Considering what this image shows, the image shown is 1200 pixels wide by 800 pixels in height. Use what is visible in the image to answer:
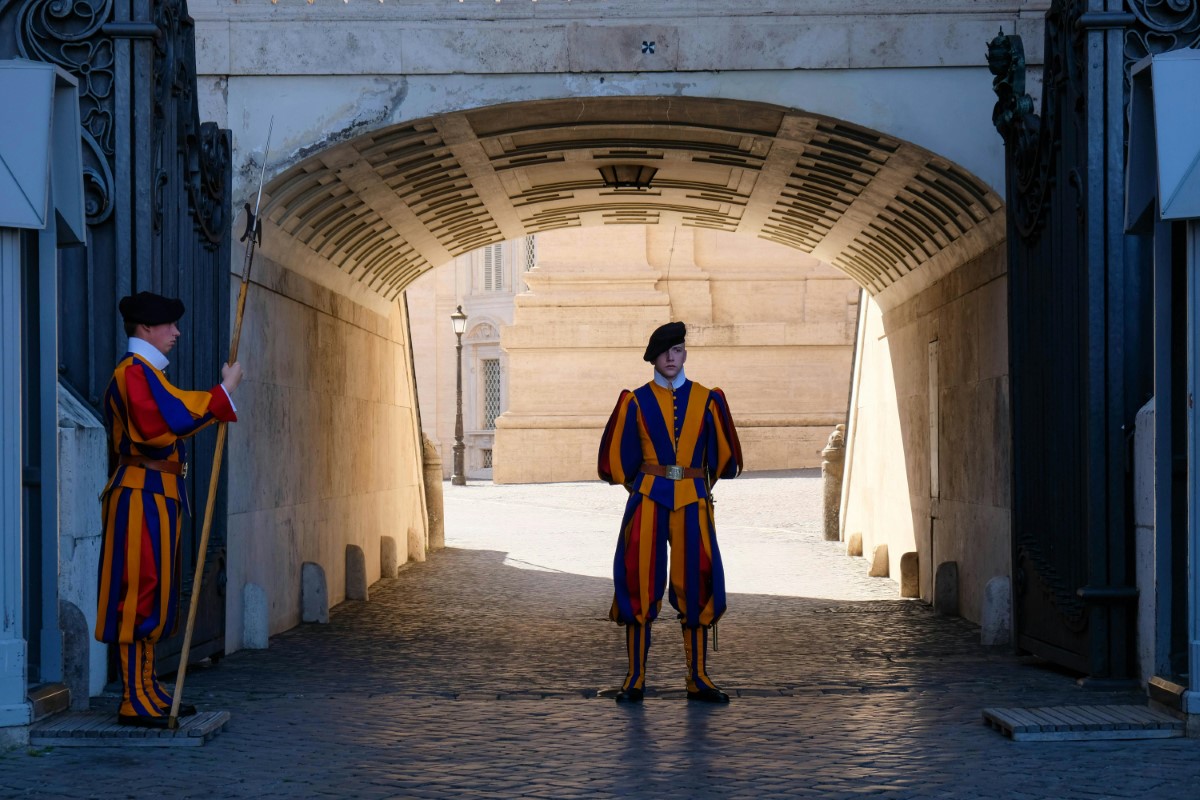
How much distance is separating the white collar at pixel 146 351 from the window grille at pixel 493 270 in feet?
139

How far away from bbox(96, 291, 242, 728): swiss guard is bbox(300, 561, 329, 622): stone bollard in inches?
227

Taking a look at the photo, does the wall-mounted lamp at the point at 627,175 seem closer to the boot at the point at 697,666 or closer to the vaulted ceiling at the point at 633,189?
the vaulted ceiling at the point at 633,189

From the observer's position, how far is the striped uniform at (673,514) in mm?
8336

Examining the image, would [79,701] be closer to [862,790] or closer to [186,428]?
[186,428]

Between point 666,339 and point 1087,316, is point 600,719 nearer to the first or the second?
point 666,339

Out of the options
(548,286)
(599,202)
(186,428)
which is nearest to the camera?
(186,428)

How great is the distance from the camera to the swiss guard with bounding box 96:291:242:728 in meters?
6.94

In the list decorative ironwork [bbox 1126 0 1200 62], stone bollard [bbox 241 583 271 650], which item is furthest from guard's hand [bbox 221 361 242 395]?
decorative ironwork [bbox 1126 0 1200 62]

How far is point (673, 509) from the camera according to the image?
8.34 metres

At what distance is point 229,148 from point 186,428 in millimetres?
3376

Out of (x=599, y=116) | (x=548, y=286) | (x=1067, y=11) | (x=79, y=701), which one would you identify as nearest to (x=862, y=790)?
(x=79, y=701)

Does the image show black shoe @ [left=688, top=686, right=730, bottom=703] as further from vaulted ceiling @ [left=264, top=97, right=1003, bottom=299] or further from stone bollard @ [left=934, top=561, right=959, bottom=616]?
stone bollard @ [left=934, top=561, right=959, bottom=616]

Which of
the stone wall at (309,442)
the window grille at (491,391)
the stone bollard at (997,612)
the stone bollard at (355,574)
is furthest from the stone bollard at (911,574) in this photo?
the window grille at (491,391)

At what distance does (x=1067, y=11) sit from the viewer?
852cm
